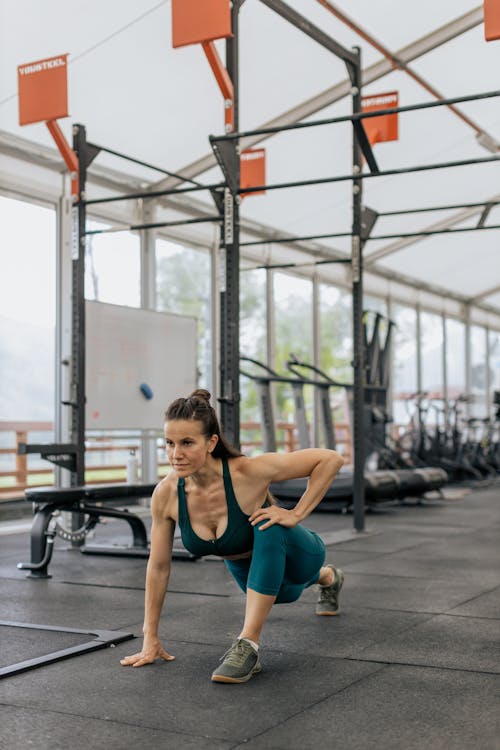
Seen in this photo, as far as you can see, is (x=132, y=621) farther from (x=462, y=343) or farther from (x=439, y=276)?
(x=462, y=343)

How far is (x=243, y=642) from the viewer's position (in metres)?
2.52

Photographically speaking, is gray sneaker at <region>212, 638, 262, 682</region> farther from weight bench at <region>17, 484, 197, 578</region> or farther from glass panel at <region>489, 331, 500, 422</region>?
glass panel at <region>489, 331, 500, 422</region>

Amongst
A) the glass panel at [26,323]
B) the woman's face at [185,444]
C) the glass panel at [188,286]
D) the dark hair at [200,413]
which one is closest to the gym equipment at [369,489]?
the glass panel at [188,286]

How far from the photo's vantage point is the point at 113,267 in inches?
304

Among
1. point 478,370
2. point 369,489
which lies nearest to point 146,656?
point 369,489

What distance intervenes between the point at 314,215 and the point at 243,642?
7027 millimetres

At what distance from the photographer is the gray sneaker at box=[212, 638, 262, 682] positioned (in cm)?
246

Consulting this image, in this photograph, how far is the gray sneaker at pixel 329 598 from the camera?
3367 mm

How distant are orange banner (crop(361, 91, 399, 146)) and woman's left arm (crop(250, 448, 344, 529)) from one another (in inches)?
158

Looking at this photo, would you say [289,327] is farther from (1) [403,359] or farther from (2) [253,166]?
(2) [253,166]

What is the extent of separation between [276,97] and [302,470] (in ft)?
17.0

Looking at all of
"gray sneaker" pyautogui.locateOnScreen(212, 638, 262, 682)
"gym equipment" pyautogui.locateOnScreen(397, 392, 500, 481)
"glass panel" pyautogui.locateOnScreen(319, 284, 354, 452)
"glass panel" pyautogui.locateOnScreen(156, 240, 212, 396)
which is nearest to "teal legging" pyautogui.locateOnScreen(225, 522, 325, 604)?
"gray sneaker" pyautogui.locateOnScreen(212, 638, 262, 682)

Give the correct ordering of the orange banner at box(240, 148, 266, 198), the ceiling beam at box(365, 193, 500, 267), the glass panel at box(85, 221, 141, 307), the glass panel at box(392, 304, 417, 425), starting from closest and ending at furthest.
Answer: the orange banner at box(240, 148, 266, 198)
the glass panel at box(85, 221, 141, 307)
the ceiling beam at box(365, 193, 500, 267)
the glass panel at box(392, 304, 417, 425)

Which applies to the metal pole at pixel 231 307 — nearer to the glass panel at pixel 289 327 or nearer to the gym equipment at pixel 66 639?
the gym equipment at pixel 66 639
